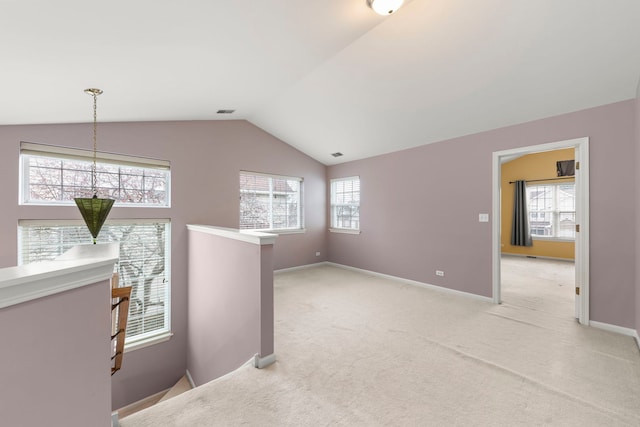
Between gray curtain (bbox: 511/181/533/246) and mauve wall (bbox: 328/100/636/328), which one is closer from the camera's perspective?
mauve wall (bbox: 328/100/636/328)

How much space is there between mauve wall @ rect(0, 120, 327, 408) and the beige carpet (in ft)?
6.10

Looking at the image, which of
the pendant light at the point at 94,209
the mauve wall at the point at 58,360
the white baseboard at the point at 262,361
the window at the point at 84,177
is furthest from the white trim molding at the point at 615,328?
the window at the point at 84,177

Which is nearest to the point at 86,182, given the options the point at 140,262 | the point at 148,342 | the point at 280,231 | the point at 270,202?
the point at 140,262

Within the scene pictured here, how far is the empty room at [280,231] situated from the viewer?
1517 mm

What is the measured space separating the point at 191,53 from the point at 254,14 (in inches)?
23.4

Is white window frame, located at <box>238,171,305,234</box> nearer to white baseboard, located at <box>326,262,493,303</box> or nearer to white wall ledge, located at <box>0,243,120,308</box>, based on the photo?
white baseboard, located at <box>326,262,493,303</box>

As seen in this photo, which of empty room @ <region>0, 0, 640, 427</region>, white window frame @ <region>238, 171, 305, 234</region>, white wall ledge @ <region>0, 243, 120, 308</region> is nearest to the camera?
white wall ledge @ <region>0, 243, 120, 308</region>

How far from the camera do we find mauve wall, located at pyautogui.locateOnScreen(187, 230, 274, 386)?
83.8 inches

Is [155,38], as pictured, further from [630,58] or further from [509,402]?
[630,58]

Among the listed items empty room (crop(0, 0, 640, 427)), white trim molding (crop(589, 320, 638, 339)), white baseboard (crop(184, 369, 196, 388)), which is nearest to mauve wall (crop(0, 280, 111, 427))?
empty room (crop(0, 0, 640, 427))

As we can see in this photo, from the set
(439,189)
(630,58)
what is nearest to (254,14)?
(630,58)

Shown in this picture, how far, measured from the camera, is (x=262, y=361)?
206 cm

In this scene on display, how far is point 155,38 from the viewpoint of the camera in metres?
1.70

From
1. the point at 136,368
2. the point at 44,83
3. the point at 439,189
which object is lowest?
the point at 136,368
